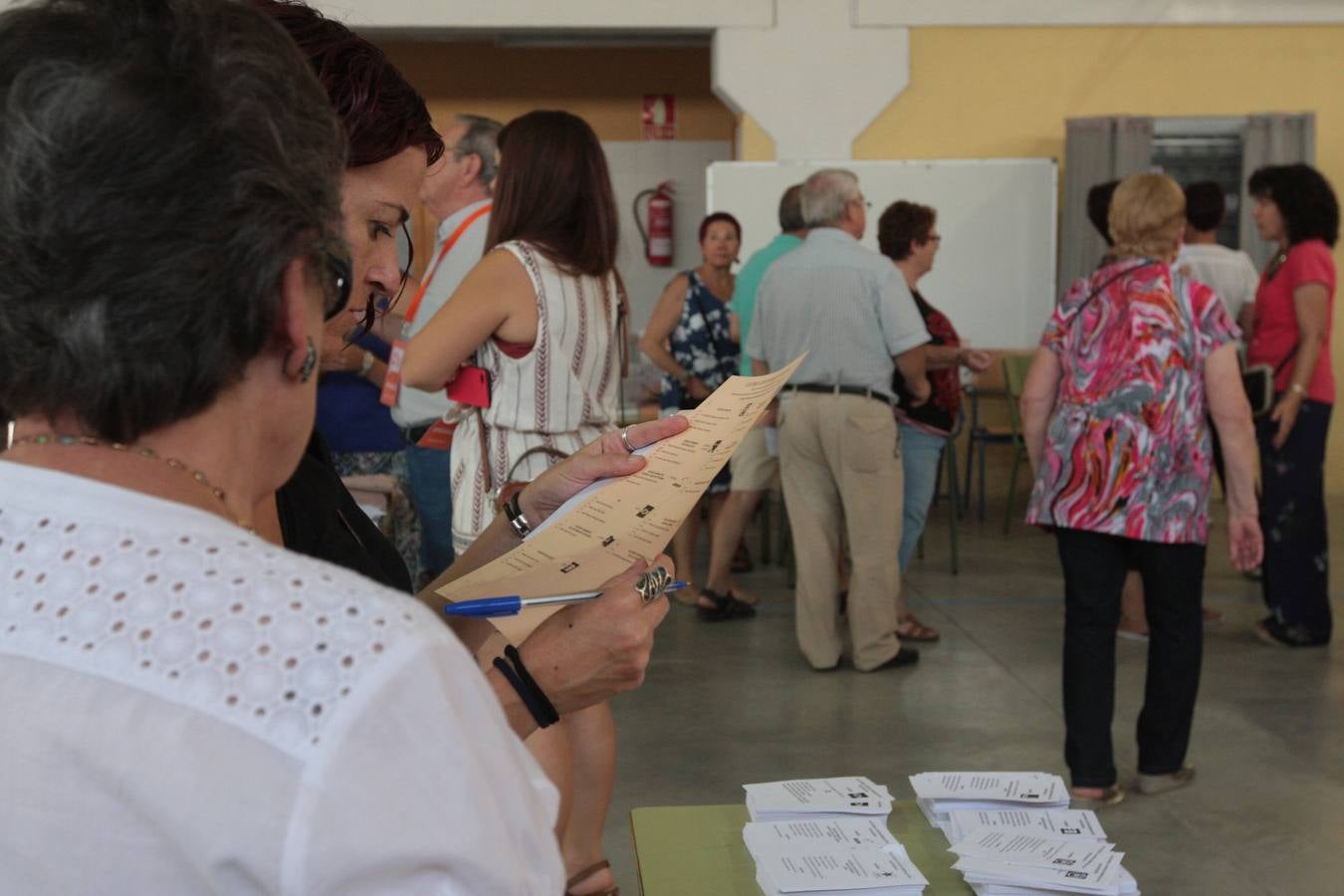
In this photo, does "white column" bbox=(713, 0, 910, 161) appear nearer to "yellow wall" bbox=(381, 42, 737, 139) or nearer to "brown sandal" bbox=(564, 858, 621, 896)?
"yellow wall" bbox=(381, 42, 737, 139)

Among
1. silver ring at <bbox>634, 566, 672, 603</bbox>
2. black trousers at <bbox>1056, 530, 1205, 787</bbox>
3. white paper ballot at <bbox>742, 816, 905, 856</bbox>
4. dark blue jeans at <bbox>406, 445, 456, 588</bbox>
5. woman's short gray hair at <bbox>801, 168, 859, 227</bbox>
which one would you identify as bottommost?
black trousers at <bbox>1056, 530, 1205, 787</bbox>

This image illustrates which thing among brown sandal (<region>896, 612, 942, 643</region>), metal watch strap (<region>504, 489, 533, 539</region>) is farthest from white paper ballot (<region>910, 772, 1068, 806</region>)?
brown sandal (<region>896, 612, 942, 643</region>)

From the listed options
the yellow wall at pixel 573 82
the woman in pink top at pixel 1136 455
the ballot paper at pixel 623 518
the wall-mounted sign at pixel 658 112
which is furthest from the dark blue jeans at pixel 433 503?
the wall-mounted sign at pixel 658 112

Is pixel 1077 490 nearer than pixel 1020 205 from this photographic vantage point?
Yes

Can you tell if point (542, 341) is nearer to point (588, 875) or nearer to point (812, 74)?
point (588, 875)

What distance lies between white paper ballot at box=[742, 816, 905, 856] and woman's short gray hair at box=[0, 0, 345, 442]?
3.70 ft

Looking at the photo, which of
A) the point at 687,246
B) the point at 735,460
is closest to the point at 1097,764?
the point at 735,460

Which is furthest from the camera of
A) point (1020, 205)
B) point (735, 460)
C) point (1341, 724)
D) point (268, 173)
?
point (1020, 205)

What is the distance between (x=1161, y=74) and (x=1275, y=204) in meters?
4.12

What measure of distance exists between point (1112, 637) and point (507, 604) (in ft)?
8.19

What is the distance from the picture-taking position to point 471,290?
2.72 meters

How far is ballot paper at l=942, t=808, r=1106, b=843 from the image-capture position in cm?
175

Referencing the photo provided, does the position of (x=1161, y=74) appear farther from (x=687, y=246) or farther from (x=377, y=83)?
(x=377, y=83)

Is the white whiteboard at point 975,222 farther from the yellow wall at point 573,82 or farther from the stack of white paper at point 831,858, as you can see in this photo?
the stack of white paper at point 831,858
